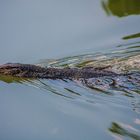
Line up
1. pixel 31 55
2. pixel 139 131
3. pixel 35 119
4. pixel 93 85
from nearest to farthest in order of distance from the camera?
1. pixel 139 131
2. pixel 35 119
3. pixel 93 85
4. pixel 31 55

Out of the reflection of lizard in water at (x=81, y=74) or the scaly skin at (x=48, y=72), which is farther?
the scaly skin at (x=48, y=72)

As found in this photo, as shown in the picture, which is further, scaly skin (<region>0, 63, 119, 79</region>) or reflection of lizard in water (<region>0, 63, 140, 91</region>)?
scaly skin (<region>0, 63, 119, 79</region>)

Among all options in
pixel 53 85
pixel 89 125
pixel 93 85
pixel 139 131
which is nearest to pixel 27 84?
pixel 53 85

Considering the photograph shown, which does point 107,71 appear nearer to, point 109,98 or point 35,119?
point 109,98

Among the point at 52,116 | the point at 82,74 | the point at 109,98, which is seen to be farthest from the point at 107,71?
the point at 52,116

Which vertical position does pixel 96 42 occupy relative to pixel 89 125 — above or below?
above

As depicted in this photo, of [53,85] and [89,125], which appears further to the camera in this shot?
[53,85]

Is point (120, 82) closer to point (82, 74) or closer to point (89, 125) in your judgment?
point (82, 74)

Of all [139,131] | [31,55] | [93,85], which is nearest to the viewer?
[139,131]

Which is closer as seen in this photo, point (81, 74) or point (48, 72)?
point (81, 74)
